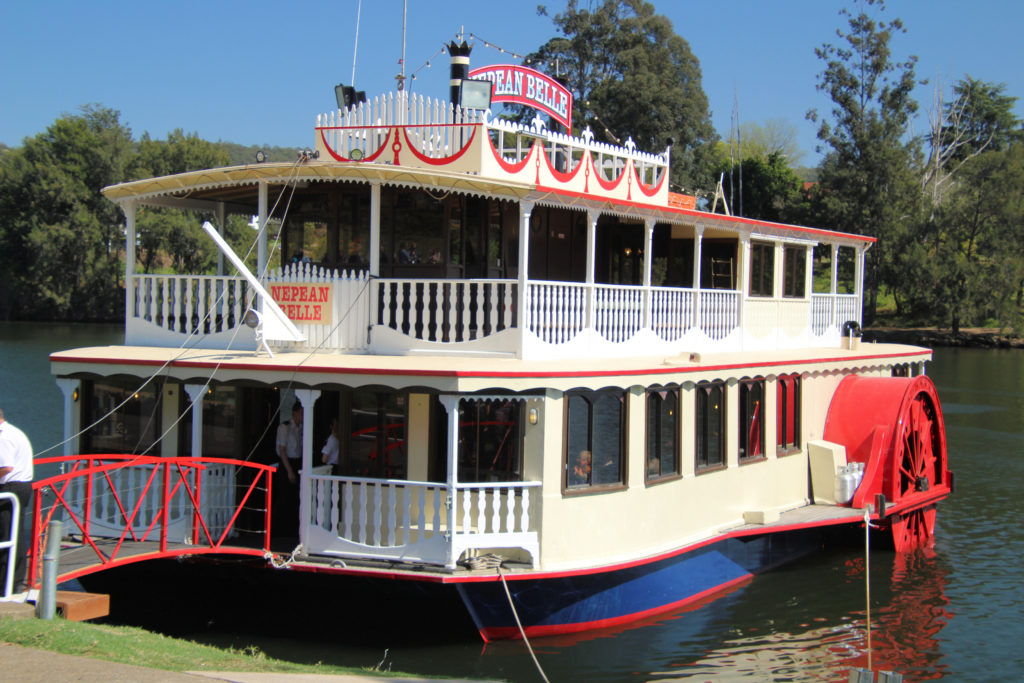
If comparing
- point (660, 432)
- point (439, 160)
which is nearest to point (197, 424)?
point (439, 160)

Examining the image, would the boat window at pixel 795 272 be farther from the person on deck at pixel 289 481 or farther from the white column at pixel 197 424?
the white column at pixel 197 424

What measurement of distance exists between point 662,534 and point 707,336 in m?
3.17

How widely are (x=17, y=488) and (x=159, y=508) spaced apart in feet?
7.41

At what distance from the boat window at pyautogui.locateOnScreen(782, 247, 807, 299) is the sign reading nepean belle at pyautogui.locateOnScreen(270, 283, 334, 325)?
8210 mm

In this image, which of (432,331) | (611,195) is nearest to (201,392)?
(432,331)

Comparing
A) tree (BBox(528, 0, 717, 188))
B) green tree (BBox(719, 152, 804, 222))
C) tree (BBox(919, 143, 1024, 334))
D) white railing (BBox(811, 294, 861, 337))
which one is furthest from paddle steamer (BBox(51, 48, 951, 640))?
green tree (BBox(719, 152, 804, 222))

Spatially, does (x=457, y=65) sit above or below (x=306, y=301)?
above

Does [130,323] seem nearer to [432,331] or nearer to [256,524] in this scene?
[256,524]

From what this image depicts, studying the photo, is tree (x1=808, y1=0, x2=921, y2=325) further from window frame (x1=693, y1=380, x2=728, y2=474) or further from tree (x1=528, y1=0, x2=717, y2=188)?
window frame (x1=693, y1=380, x2=728, y2=474)

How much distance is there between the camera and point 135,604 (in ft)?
34.3

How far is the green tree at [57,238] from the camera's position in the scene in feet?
165

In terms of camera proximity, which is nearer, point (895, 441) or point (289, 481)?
point (289, 481)

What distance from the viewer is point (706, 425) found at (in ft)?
37.4

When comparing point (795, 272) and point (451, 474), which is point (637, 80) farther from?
point (451, 474)
